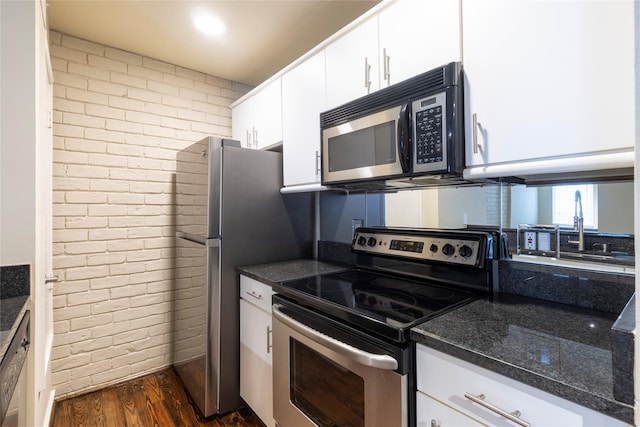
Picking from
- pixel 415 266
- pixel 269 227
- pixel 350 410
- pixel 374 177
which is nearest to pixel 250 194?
pixel 269 227

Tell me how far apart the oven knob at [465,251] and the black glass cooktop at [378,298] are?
161 millimetres

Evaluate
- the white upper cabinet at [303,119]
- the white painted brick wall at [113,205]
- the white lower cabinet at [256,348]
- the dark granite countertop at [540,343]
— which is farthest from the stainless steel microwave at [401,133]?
the white painted brick wall at [113,205]

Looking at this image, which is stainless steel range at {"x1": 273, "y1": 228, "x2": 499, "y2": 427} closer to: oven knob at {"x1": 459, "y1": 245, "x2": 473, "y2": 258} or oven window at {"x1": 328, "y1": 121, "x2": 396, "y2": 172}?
oven knob at {"x1": 459, "y1": 245, "x2": 473, "y2": 258}

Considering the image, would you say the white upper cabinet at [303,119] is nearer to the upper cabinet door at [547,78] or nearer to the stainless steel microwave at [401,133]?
the stainless steel microwave at [401,133]

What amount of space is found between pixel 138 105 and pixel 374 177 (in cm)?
197

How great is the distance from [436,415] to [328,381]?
45cm

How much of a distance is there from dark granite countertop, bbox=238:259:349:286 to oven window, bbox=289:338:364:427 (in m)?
0.36

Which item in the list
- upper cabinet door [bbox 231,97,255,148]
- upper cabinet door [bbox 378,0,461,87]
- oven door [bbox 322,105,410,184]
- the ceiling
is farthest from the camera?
upper cabinet door [bbox 231,97,255,148]

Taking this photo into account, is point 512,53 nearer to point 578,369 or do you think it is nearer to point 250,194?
point 578,369

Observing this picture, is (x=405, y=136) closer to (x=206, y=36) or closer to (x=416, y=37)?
(x=416, y=37)

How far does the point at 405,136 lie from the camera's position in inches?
48.7

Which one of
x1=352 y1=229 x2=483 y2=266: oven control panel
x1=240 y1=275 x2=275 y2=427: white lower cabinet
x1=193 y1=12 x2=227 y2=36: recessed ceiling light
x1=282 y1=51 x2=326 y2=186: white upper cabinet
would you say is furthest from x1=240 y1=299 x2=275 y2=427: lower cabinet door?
x1=193 y1=12 x2=227 y2=36: recessed ceiling light

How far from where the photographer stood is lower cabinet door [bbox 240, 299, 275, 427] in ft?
5.34

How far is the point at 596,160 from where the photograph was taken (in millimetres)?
848
